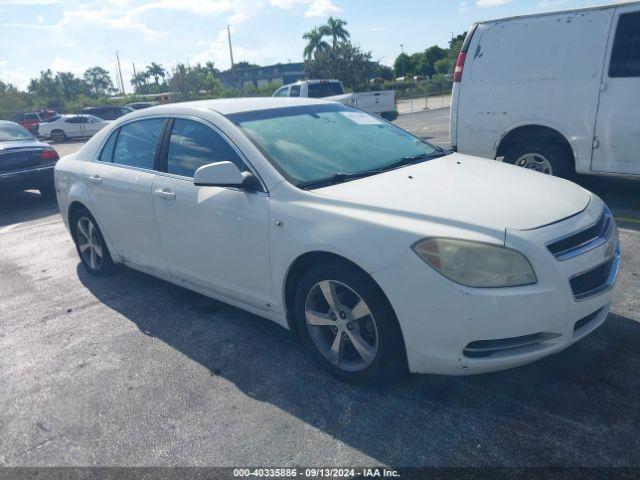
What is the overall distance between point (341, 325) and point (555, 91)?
4503 millimetres

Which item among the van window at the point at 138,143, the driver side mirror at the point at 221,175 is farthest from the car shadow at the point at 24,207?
the driver side mirror at the point at 221,175

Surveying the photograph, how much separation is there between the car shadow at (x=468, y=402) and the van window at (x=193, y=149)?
126 cm

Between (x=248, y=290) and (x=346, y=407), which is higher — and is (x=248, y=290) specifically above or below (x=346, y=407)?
above

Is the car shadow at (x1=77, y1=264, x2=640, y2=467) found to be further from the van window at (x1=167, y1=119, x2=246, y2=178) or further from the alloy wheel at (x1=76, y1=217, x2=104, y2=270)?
the alloy wheel at (x1=76, y1=217, x2=104, y2=270)

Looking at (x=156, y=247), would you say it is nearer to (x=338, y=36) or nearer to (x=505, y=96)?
(x=505, y=96)

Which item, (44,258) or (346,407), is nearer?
(346,407)

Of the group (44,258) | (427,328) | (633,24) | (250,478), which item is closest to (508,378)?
(427,328)

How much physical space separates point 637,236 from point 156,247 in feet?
14.8

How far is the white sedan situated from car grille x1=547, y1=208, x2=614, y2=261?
0.04 feet

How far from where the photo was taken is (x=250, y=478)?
2.45 metres

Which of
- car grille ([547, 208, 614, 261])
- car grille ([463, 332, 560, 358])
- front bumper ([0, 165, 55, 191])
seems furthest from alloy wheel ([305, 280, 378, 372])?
front bumper ([0, 165, 55, 191])

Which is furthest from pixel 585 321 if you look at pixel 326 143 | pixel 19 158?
pixel 19 158

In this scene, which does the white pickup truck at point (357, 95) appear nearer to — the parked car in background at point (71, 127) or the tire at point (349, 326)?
the tire at point (349, 326)

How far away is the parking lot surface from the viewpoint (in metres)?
2.55
